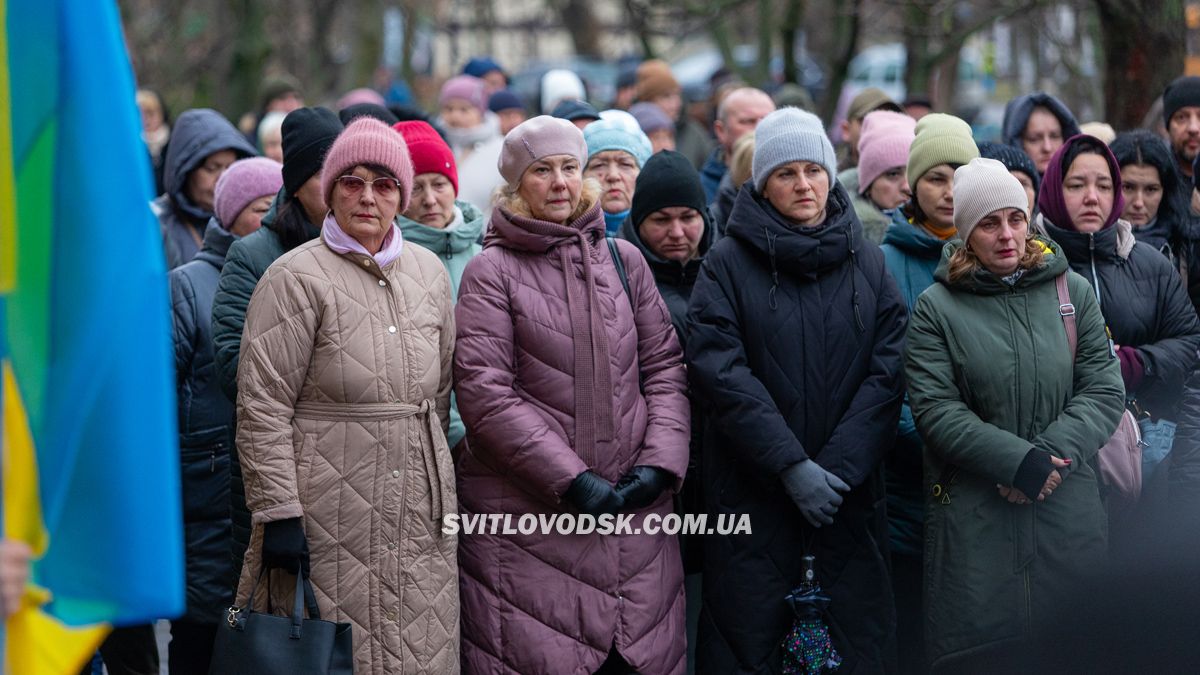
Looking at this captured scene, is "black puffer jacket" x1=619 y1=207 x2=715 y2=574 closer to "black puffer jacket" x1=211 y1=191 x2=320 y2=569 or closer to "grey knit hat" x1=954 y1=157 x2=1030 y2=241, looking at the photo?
"grey knit hat" x1=954 y1=157 x2=1030 y2=241

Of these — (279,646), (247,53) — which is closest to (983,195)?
(279,646)

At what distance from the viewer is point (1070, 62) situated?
43.5 feet

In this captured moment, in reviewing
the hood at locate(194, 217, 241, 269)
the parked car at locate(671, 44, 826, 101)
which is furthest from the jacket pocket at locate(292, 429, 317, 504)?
the parked car at locate(671, 44, 826, 101)

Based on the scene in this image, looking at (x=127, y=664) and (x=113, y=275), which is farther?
(x=127, y=664)

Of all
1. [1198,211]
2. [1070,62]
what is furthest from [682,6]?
[1198,211]

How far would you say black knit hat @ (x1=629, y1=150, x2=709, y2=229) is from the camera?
230 inches

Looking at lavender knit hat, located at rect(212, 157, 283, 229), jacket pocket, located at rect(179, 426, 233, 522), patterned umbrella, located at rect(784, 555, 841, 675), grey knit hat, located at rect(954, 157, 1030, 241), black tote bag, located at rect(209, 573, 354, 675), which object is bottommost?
patterned umbrella, located at rect(784, 555, 841, 675)

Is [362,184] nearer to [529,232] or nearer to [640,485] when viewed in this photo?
[529,232]

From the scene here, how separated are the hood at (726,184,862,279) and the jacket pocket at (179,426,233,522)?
205cm

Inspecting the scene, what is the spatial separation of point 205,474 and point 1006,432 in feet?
9.43

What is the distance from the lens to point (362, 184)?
15.9 feet

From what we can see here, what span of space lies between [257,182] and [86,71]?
352 centimetres

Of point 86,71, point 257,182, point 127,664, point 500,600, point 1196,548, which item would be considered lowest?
point 127,664

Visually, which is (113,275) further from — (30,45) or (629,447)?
(629,447)
